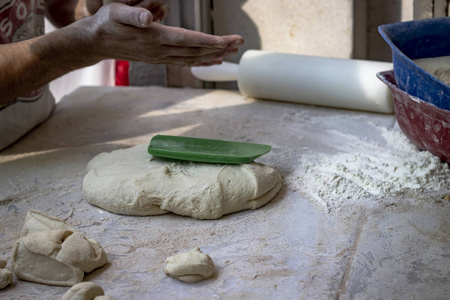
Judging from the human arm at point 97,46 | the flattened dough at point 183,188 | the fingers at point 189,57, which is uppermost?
the human arm at point 97,46

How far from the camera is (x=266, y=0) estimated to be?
365 cm

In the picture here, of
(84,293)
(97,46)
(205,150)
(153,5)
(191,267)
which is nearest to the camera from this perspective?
(84,293)

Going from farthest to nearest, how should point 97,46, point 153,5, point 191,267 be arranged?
point 153,5, point 97,46, point 191,267

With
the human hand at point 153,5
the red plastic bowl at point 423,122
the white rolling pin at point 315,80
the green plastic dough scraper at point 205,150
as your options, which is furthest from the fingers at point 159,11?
the red plastic bowl at point 423,122

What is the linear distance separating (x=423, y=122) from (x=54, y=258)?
1.57 metres

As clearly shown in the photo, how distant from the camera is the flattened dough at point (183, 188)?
1.95 m

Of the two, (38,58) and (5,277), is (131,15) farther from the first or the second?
(5,277)

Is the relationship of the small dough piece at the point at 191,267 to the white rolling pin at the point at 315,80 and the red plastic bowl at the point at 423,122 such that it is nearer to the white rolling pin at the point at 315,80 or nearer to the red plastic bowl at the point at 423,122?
the red plastic bowl at the point at 423,122

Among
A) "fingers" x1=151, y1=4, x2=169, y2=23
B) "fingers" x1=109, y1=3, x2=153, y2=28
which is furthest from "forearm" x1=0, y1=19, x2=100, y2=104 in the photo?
"fingers" x1=151, y1=4, x2=169, y2=23

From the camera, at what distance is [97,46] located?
2389 mm

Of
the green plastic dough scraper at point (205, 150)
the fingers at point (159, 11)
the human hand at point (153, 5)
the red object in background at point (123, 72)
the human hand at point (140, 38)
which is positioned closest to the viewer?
the green plastic dough scraper at point (205, 150)

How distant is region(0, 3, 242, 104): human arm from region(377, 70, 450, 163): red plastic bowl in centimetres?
79

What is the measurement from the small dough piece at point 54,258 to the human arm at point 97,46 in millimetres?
961

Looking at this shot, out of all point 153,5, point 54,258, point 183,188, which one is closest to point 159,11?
point 153,5
